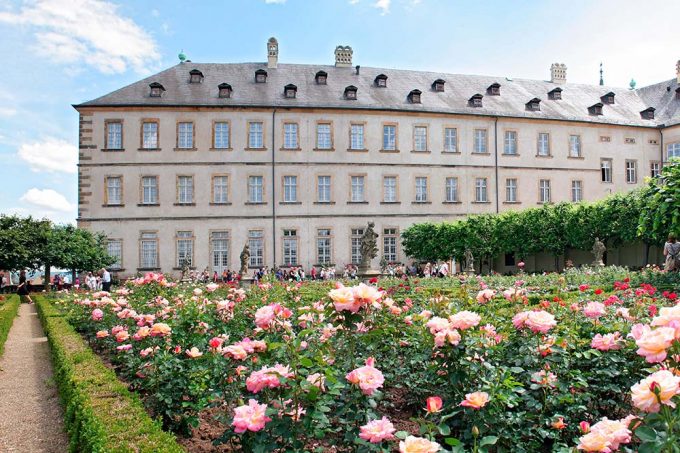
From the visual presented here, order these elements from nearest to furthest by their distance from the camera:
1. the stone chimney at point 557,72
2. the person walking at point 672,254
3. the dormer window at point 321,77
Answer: the person walking at point 672,254
the dormer window at point 321,77
the stone chimney at point 557,72

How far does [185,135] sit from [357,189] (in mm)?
9761

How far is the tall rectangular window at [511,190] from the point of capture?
111 feet

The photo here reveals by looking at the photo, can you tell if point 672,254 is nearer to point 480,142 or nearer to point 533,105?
point 480,142

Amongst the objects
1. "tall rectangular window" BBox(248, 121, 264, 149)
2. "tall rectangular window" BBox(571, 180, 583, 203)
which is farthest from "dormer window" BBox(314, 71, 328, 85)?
"tall rectangular window" BBox(571, 180, 583, 203)

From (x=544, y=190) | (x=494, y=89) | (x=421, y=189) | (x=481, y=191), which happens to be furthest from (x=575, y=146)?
(x=421, y=189)

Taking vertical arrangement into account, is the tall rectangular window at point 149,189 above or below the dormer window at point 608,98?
below

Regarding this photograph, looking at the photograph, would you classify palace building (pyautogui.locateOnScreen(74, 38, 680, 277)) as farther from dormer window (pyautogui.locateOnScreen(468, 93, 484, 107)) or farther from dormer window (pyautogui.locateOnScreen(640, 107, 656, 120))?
dormer window (pyautogui.locateOnScreen(640, 107, 656, 120))

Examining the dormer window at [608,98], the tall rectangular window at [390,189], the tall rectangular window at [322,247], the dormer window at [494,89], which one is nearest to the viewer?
the tall rectangular window at [322,247]

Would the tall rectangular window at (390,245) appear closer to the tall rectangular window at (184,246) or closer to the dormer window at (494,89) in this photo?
the tall rectangular window at (184,246)

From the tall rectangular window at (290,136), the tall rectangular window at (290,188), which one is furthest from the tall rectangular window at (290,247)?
the tall rectangular window at (290,136)

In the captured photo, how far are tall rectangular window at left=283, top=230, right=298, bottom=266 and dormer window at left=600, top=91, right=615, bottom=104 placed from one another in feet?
71.8

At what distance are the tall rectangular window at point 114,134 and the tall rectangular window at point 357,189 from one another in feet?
41.5

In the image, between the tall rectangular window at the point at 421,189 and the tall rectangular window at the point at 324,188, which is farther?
the tall rectangular window at the point at 421,189

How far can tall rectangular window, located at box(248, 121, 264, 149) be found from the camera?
3103cm
